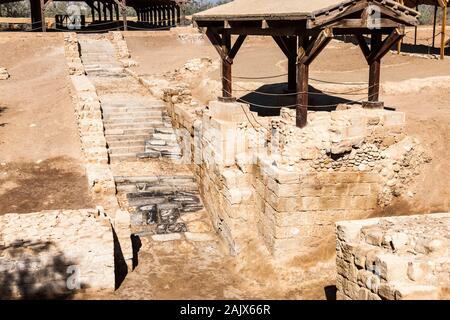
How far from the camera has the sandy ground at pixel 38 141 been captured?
10.8 m

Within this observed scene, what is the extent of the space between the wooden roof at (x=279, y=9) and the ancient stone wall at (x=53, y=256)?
199 inches

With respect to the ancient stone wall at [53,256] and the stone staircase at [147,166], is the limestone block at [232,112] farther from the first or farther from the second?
the ancient stone wall at [53,256]

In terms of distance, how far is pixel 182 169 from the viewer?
13773mm

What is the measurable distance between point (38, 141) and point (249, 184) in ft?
23.0

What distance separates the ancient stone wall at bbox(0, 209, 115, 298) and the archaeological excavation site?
27 mm

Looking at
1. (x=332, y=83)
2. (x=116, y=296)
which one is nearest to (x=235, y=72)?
(x=332, y=83)

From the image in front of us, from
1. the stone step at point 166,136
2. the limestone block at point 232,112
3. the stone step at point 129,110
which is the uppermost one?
the limestone block at point 232,112

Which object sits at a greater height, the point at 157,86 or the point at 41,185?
the point at 157,86

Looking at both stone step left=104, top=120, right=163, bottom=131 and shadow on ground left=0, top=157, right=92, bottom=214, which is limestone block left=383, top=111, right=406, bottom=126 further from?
stone step left=104, top=120, right=163, bottom=131

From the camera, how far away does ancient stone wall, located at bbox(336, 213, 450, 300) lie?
16.9 feet

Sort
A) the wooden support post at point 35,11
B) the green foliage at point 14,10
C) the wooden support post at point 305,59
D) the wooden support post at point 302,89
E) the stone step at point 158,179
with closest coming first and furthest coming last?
the wooden support post at point 305,59 < the wooden support post at point 302,89 < the stone step at point 158,179 < the wooden support post at point 35,11 < the green foliage at point 14,10

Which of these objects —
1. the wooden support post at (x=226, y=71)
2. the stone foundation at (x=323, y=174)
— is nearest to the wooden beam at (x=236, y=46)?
the wooden support post at (x=226, y=71)

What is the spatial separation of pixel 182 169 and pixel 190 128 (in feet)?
4.23
